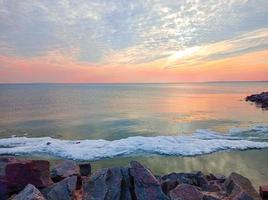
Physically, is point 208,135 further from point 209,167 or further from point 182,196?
point 182,196

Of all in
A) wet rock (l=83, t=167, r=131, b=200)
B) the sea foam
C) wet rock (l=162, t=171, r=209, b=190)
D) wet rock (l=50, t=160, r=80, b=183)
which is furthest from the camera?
the sea foam

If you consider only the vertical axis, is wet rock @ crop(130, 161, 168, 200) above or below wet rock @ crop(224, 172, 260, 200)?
above

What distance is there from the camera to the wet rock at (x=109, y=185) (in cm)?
848

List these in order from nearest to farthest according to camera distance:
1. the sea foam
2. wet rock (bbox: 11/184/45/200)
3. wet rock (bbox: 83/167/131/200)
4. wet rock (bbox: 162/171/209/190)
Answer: wet rock (bbox: 11/184/45/200) < wet rock (bbox: 83/167/131/200) < wet rock (bbox: 162/171/209/190) < the sea foam

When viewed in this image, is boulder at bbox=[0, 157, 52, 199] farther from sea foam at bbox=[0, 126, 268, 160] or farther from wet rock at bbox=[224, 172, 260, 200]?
sea foam at bbox=[0, 126, 268, 160]

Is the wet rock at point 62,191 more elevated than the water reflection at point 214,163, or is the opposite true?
the wet rock at point 62,191

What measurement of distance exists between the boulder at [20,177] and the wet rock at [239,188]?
5679 millimetres

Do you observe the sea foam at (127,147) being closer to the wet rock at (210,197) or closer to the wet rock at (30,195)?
the wet rock at (30,195)

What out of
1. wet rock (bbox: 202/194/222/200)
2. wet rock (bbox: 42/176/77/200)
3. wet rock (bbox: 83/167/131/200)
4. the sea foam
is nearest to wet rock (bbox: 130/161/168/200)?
wet rock (bbox: 83/167/131/200)

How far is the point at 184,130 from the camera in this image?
3098cm

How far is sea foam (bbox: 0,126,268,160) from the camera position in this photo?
65.0ft

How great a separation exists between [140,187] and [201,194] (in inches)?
69.7

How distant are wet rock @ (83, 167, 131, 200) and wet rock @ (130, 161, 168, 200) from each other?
244mm

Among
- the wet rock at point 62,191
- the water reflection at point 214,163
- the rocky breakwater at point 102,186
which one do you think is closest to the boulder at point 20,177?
the rocky breakwater at point 102,186
